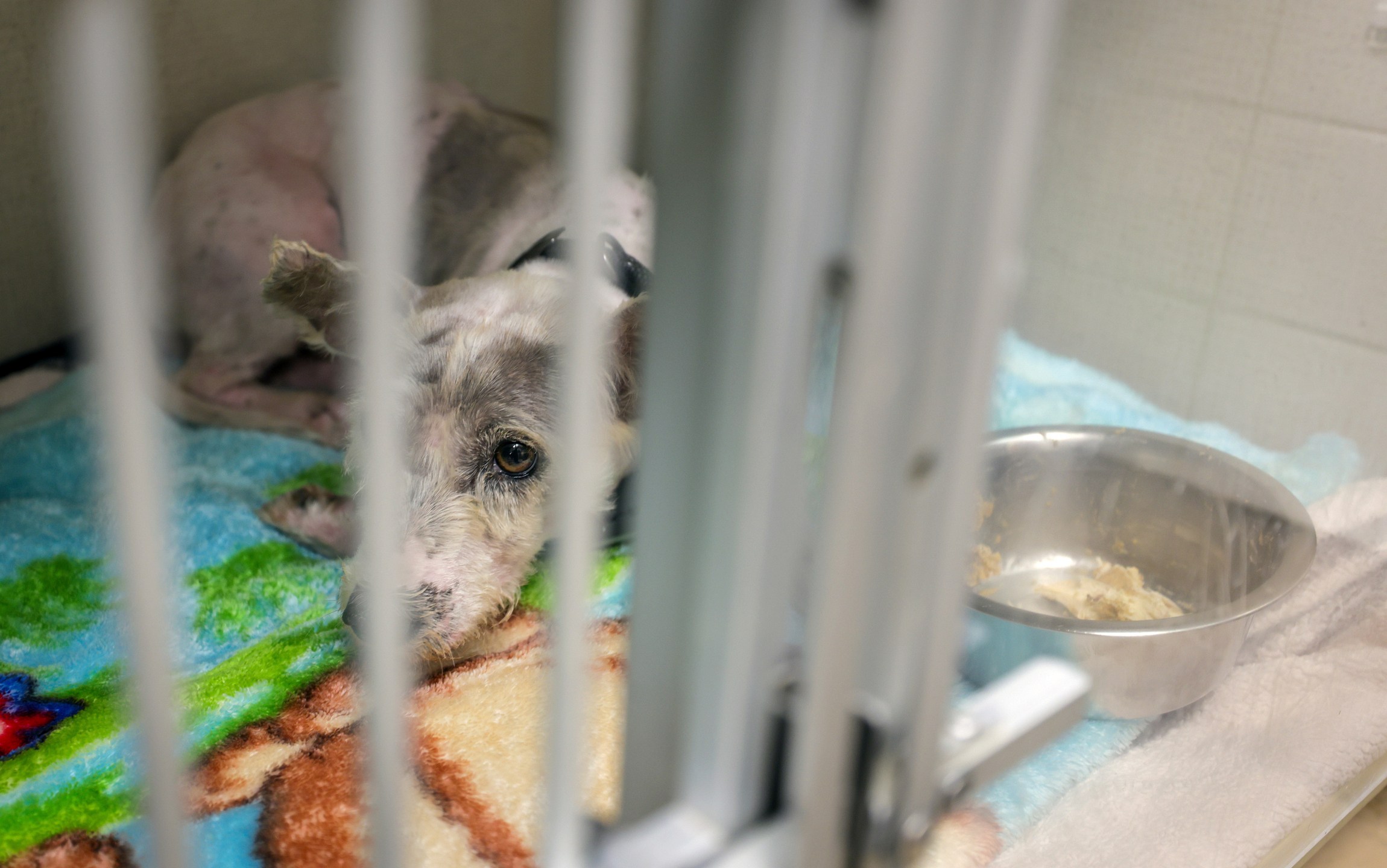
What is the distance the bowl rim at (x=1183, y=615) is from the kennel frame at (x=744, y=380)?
1.87 ft

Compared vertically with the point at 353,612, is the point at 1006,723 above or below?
above

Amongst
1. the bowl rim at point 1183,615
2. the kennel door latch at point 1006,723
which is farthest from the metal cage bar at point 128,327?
the bowl rim at point 1183,615

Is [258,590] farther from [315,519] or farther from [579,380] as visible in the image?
[579,380]

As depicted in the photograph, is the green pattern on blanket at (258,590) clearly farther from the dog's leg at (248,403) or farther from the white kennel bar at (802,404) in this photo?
the white kennel bar at (802,404)

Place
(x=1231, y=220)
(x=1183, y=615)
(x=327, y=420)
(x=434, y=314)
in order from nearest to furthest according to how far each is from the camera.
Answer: (x=1183, y=615) → (x=434, y=314) → (x=1231, y=220) → (x=327, y=420)

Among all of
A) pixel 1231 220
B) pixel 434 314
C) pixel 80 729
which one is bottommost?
pixel 80 729

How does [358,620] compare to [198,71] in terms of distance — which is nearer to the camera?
[358,620]

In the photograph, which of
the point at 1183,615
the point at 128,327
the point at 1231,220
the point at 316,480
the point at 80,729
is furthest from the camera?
the point at 316,480

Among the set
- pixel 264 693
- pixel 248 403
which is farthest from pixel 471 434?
pixel 248 403

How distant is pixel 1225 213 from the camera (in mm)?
1397

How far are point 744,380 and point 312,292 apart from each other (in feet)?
3.08

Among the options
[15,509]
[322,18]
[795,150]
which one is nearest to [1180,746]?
[795,150]

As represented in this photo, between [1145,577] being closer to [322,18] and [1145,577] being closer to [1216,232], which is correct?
[1216,232]

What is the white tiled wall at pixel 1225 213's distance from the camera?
126 cm
